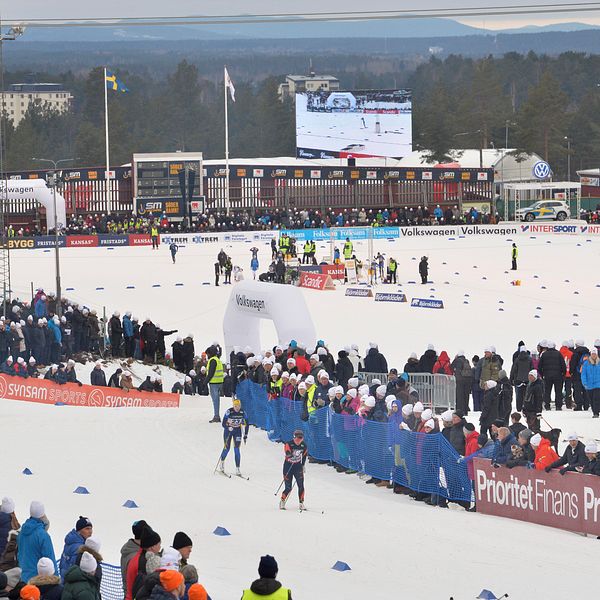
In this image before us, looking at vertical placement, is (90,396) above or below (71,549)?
below

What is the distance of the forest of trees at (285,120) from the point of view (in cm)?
10169

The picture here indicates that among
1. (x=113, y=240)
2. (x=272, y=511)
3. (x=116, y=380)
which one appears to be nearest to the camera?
(x=272, y=511)

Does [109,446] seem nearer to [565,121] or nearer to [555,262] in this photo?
[555,262]

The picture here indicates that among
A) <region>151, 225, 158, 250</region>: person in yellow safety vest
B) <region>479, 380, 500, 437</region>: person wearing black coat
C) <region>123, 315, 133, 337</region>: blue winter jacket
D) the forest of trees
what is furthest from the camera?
the forest of trees

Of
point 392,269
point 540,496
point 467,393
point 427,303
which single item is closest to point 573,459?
point 540,496

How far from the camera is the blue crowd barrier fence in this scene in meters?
16.6

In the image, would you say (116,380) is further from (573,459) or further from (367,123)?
(367,123)

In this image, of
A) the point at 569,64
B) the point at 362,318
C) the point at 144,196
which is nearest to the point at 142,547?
the point at 362,318

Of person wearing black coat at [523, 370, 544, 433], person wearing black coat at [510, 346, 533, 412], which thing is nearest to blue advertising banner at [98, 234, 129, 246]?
person wearing black coat at [510, 346, 533, 412]

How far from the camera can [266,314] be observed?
27219mm

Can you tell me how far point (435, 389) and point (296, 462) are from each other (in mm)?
7188

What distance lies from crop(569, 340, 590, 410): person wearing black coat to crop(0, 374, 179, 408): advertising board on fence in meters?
6.61

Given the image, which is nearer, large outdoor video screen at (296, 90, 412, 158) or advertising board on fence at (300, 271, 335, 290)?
advertising board on fence at (300, 271, 335, 290)

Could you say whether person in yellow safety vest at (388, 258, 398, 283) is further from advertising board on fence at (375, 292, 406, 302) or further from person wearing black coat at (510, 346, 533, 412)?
person wearing black coat at (510, 346, 533, 412)
